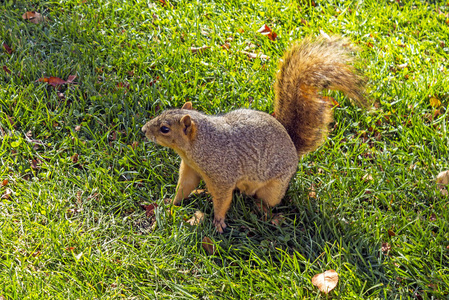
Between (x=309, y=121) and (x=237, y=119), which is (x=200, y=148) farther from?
(x=309, y=121)

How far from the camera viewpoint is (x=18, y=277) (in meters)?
2.35

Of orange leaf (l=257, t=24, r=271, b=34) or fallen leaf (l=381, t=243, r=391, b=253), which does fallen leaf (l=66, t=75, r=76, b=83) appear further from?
fallen leaf (l=381, t=243, r=391, b=253)

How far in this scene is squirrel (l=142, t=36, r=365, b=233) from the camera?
259cm

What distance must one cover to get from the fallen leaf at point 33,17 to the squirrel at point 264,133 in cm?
190

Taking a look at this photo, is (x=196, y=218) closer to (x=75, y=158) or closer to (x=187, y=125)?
(x=187, y=125)

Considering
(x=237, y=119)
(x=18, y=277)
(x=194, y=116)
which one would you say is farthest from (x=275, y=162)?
(x=18, y=277)

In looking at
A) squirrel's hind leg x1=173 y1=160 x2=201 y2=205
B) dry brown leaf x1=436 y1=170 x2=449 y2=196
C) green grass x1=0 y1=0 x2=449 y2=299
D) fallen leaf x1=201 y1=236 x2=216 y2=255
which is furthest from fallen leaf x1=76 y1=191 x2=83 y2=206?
dry brown leaf x1=436 y1=170 x2=449 y2=196

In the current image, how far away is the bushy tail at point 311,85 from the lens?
2.75 m

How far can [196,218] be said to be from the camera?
2.78 m

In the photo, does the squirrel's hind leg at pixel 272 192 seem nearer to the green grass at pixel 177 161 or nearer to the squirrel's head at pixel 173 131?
the green grass at pixel 177 161

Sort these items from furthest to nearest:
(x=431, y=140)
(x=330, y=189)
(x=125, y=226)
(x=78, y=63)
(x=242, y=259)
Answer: (x=78, y=63)
(x=431, y=140)
(x=330, y=189)
(x=125, y=226)
(x=242, y=259)

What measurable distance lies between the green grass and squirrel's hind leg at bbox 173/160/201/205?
0.25ft

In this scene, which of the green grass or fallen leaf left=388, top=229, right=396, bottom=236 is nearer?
the green grass

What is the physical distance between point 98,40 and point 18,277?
2.07 meters
